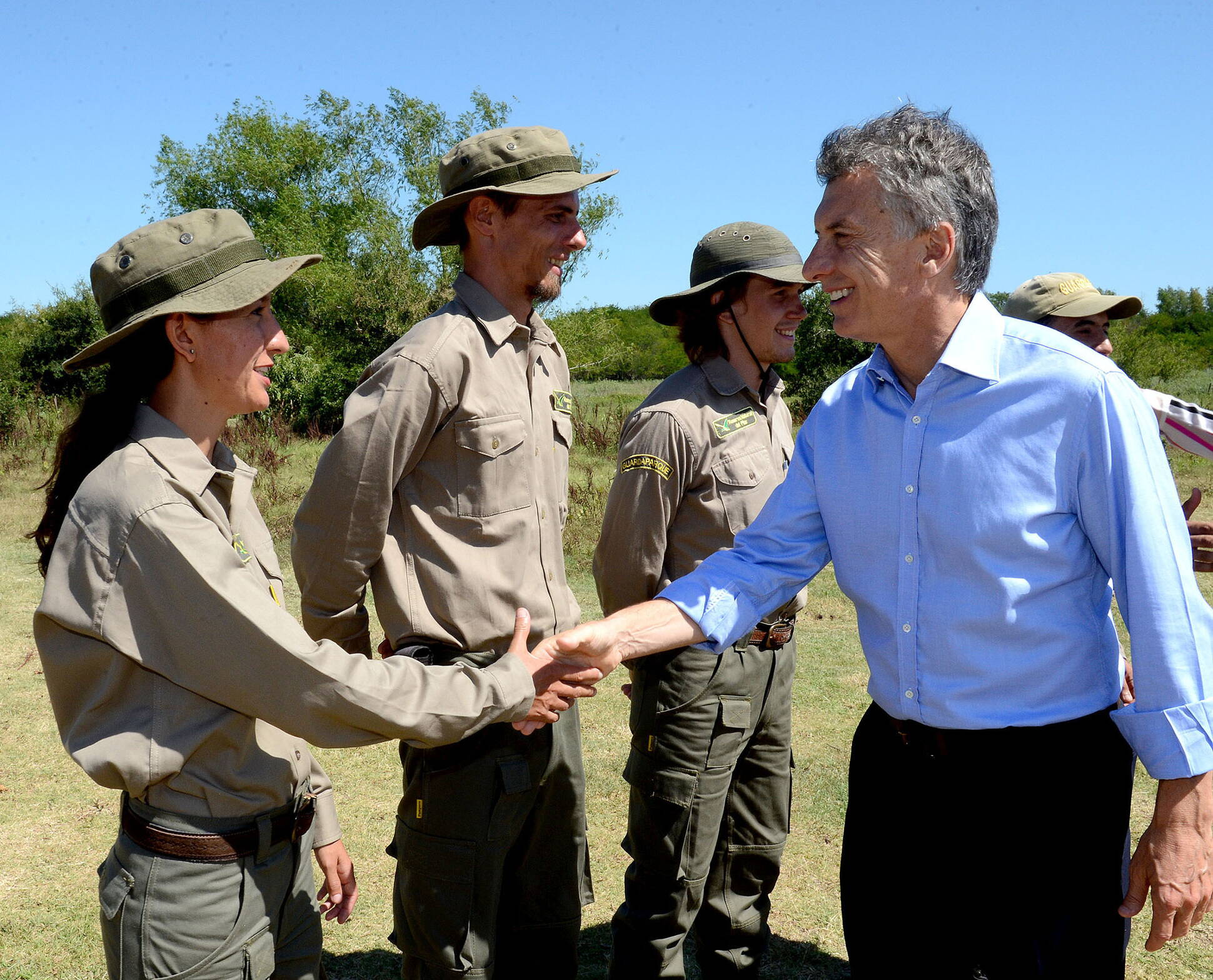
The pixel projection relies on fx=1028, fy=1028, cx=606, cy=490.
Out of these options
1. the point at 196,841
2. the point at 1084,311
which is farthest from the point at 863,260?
the point at 1084,311

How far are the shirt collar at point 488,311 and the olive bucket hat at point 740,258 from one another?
2.94ft

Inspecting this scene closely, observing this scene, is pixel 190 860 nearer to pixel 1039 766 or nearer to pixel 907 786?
pixel 907 786

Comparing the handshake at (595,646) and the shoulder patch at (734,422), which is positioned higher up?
the shoulder patch at (734,422)

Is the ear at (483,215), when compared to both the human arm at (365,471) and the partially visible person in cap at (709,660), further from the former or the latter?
the partially visible person in cap at (709,660)

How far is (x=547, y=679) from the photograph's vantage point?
101 inches

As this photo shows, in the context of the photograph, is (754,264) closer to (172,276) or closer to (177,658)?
(172,276)

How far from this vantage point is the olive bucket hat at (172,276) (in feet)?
7.00

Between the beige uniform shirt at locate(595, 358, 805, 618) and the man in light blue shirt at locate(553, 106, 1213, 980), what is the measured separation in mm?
1112

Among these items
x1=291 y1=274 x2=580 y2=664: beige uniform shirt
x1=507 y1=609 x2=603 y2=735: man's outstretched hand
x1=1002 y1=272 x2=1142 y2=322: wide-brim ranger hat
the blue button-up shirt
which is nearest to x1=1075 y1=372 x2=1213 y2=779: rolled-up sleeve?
the blue button-up shirt

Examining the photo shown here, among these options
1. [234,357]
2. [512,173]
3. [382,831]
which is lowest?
[382,831]

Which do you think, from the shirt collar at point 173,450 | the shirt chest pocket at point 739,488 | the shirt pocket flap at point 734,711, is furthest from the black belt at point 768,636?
the shirt collar at point 173,450

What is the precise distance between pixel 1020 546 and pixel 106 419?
1822mm

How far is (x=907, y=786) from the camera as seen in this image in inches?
84.7

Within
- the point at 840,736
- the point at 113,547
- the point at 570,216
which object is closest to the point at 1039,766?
the point at 113,547
